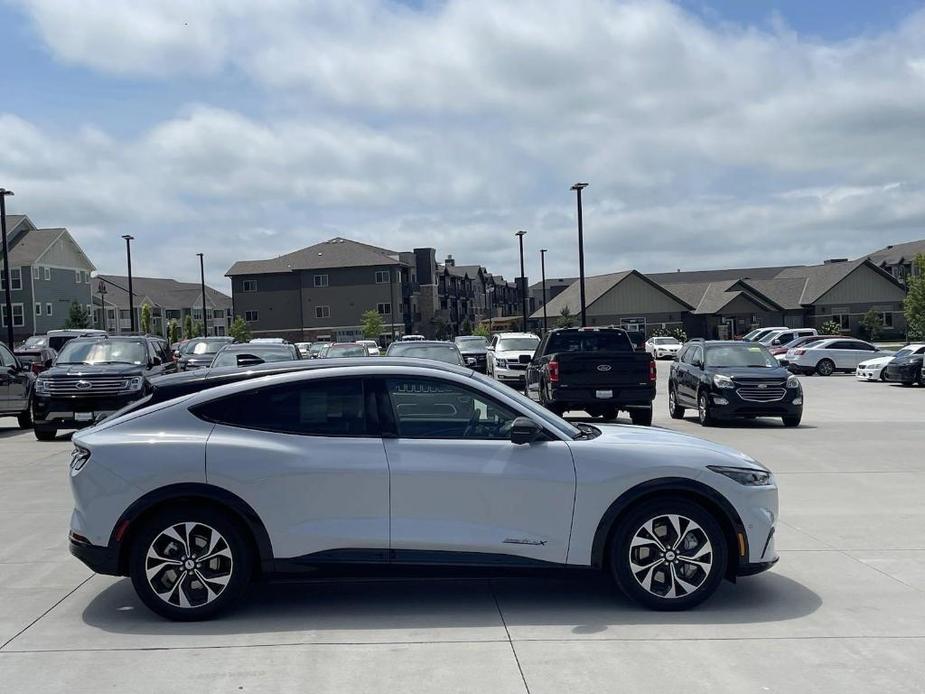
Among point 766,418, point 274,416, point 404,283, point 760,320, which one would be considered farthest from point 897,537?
point 404,283

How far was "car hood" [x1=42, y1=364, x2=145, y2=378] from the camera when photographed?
1784 cm

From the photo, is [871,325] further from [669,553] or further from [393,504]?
[393,504]

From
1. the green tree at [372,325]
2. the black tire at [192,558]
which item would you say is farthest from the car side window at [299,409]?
the green tree at [372,325]

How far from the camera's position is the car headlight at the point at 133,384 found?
18.0 metres

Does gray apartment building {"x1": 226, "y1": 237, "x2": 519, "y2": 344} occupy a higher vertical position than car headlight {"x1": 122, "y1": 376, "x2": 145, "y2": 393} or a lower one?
higher

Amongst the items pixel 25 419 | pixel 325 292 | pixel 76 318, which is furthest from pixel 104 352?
pixel 325 292

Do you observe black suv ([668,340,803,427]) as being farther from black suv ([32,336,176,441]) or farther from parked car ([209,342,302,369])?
black suv ([32,336,176,441])

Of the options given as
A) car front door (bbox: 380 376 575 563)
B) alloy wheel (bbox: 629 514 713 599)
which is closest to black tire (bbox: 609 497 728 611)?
alloy wheel (bbox: 629 514 713 599)

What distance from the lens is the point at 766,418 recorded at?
69.5 feet

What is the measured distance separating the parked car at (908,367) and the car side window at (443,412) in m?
28.0

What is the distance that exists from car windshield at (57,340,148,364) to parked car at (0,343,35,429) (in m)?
0.97

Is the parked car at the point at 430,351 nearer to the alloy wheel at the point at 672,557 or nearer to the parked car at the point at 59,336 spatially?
the alloy wheel at the point at 672,557

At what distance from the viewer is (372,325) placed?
8675 centimetres

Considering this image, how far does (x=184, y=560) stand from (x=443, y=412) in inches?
76.5
